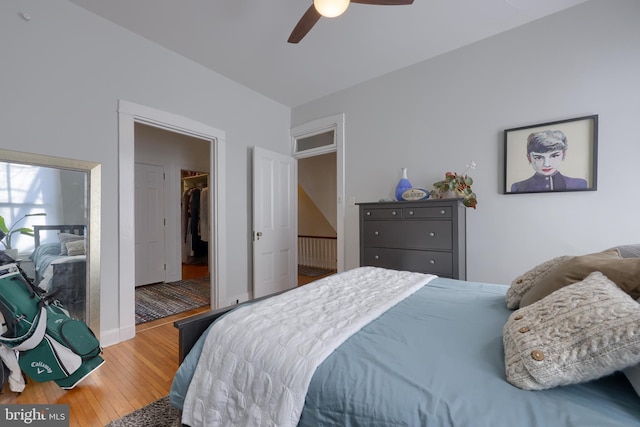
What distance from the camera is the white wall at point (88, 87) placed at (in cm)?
188

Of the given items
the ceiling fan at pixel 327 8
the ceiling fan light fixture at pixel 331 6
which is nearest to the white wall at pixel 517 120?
the ceiling fan at pixel 327 8

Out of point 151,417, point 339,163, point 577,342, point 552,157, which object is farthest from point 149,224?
point 552,157

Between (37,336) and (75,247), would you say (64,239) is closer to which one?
(75,247)

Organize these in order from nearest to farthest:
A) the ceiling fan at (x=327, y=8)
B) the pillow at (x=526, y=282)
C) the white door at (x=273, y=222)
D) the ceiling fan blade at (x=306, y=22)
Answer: the pillow at (x=526, y=282), the ceiling fan at (x=327, y=8), the ceiling fan blade at (x=306, y=22), the white door at (x=273, y=222)

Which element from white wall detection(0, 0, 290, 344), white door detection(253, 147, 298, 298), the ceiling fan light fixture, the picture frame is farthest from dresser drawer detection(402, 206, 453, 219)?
white wall detection(0, 0, 290, 344)

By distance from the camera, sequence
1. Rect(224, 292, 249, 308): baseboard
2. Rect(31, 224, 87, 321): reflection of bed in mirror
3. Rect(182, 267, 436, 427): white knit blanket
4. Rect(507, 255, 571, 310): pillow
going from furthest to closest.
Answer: Rect(224, 292, 249, 308): baseboard, Rect(31, 224, 87, 321): reflection of bed in mirror, Rect(507, 255, 571, 310): pillow, Rect(182, 267, 436, 427): white knit blanket

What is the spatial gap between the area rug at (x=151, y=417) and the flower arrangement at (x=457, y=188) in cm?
251

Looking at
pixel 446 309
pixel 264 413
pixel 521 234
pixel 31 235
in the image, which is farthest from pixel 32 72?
pixel 521 234

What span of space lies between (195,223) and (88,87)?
3.94 meters

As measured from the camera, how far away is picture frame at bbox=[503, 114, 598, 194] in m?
2.09

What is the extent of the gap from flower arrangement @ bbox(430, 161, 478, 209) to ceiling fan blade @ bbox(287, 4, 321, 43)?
5.52ft

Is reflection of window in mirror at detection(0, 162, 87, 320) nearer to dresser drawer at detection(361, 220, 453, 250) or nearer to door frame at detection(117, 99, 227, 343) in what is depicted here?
door frame at detection(117, 99, 227, 343)

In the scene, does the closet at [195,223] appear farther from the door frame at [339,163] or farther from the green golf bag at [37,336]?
the green golf bag at [37,336]

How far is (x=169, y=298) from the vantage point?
361 centimetres
